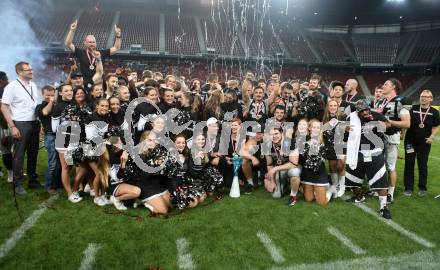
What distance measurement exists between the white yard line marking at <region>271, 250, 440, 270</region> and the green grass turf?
0.28 feet

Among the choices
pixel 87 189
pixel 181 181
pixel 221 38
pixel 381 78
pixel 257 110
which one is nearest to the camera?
pixel 181 181

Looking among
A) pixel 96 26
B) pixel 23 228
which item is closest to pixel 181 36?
pixel 96 26

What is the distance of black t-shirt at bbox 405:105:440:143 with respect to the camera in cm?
572

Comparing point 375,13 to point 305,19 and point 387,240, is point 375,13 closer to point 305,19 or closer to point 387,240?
point 305,19

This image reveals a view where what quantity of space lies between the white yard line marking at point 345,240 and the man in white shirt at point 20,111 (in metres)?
4.63

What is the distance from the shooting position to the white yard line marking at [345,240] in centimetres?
381

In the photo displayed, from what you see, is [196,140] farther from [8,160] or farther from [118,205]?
[8,160]

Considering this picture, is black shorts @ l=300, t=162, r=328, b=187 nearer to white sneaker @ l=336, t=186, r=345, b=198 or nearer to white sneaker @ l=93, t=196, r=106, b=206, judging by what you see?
white sneaker @ l=336, t=186, r=345, b=198

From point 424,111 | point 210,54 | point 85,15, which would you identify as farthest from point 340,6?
point 424,111

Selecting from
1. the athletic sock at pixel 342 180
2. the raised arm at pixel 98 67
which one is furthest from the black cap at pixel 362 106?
the raised arm at pixel 98 67

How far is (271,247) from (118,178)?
2407 millimetres

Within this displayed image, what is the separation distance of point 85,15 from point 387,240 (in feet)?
121

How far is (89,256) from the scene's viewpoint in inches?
139

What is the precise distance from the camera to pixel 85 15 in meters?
34.5
